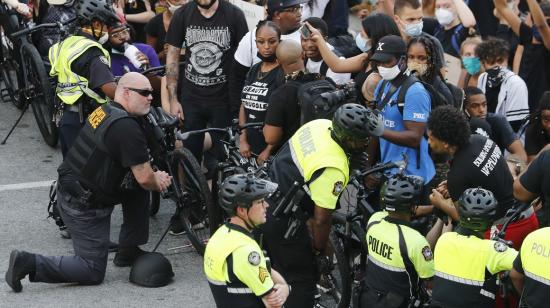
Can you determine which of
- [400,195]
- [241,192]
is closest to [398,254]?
[400,195]

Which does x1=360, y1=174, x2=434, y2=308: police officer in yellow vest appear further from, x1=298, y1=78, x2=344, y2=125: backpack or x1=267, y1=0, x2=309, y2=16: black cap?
x1=267, y1=0, x2=309, y2=16: black cap

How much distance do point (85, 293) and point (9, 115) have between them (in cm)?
494

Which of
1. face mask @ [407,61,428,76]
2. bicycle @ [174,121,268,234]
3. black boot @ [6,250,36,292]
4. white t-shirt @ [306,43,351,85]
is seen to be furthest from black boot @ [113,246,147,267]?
face mask @ [407,61,428,76]

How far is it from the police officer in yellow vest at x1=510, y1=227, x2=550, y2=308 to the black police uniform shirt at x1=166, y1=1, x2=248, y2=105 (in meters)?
4.23

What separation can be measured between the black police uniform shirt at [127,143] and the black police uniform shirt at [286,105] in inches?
40.2

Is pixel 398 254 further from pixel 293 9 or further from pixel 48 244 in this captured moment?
pixel 48 244

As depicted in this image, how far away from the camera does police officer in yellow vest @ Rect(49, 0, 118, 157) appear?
9047 mm

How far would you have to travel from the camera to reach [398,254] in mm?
6480

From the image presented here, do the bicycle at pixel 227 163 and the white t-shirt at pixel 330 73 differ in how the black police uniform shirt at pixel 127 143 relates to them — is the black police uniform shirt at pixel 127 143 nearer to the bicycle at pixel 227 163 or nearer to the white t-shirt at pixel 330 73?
the bicycle at pixel 227 163

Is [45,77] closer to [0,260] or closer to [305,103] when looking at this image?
[0,260]

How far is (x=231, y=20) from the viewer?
31.1ft

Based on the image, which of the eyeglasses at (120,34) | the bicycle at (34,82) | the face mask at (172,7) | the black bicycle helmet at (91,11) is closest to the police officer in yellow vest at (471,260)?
the black bicycle helmet at (91,11)

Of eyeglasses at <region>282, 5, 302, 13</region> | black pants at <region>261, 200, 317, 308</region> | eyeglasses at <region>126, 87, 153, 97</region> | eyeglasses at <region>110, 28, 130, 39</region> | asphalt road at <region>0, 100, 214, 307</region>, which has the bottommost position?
asphalt road at <region>0, 100, 214, 307</region>

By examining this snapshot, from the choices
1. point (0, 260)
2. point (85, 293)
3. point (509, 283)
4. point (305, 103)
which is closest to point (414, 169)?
point (305, 103)
